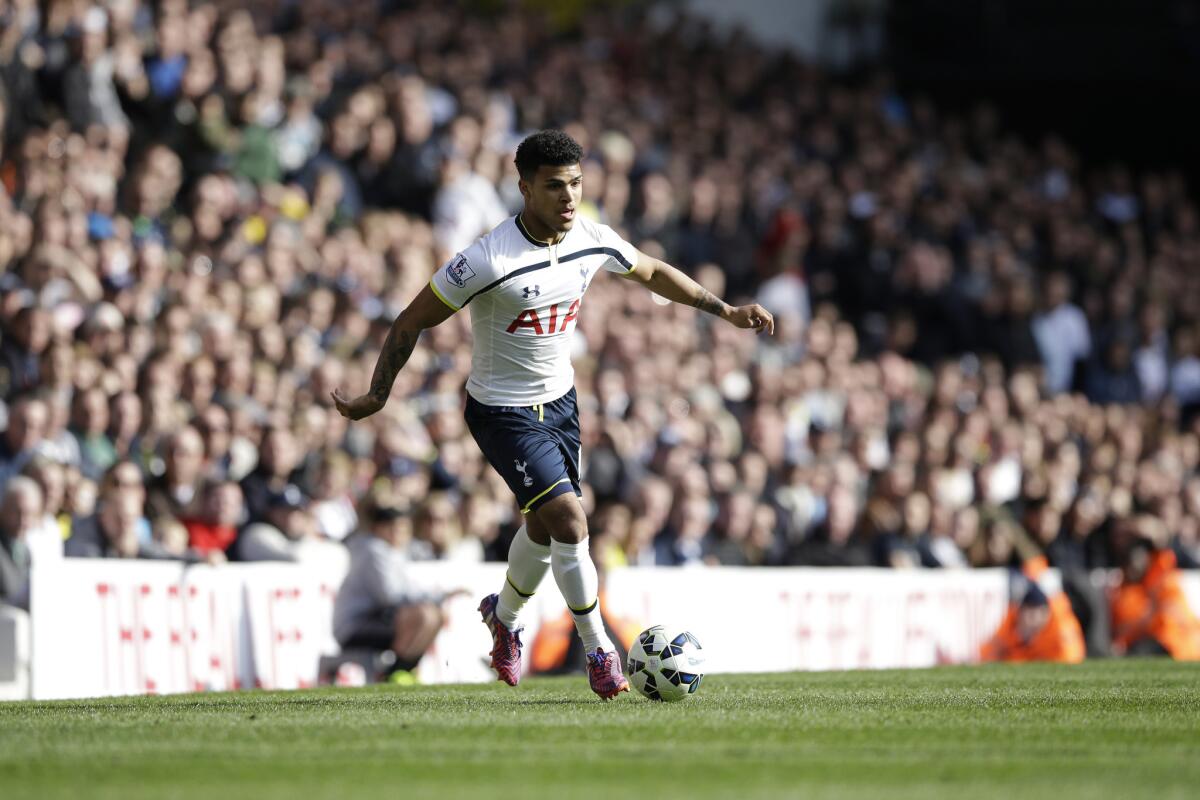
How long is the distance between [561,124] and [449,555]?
8.47m

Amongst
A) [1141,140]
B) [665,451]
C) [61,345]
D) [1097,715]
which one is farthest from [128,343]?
[1141,140]

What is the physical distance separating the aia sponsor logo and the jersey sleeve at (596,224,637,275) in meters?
0.28

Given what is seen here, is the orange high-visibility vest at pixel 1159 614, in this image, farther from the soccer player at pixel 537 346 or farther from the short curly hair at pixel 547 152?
the short curly hair at pixel 547 152

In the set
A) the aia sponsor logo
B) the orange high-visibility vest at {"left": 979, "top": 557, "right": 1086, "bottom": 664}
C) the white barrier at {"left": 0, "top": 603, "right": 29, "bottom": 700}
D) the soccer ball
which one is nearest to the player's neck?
the aia sponsor logo

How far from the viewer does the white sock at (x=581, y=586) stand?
9109 millimetres

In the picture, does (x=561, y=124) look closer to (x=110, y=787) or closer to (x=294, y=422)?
(x=294, y=422)

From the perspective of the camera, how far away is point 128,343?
13805mm

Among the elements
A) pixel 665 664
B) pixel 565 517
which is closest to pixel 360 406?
pixel 565 517

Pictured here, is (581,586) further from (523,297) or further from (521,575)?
(523,297)

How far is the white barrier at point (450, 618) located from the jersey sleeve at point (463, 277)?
374cm

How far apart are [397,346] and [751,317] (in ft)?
6.35

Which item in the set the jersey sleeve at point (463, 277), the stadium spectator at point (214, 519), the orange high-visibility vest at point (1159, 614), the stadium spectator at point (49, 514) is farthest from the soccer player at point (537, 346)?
the orange high-visibility vest at point (1159, 614)

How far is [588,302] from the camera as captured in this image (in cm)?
1795

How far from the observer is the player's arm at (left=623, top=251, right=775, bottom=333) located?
376 inches
